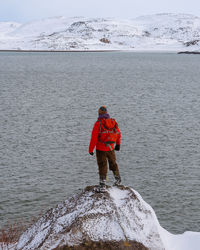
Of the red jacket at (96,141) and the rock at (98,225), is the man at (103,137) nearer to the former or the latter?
the red jacket at (96,141)

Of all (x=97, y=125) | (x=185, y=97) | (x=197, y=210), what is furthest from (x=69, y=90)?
(x=97, y=125)

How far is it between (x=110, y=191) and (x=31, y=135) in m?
18.4

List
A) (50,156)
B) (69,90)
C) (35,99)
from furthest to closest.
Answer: (69,90), (35,99), (50,156)

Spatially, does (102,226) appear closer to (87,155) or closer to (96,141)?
(96,141)

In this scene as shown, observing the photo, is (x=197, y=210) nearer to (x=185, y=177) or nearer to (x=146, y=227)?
(x=185, y=177)

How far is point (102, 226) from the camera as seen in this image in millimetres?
9797

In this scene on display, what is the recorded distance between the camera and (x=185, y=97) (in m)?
50.2

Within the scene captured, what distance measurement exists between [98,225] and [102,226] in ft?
0.37

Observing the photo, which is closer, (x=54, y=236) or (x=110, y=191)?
(x=54, y=236)

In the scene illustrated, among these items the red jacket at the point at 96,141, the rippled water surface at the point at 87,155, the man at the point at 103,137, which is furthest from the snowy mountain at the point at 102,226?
the rippled water surface at the point at 87,155

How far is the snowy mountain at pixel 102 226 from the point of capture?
9453mm

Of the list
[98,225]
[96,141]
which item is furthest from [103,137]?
[98,225]

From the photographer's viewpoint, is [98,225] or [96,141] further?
[96,141]

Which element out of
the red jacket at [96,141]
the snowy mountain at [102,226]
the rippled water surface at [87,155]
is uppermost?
the red jacket at [96,141]
